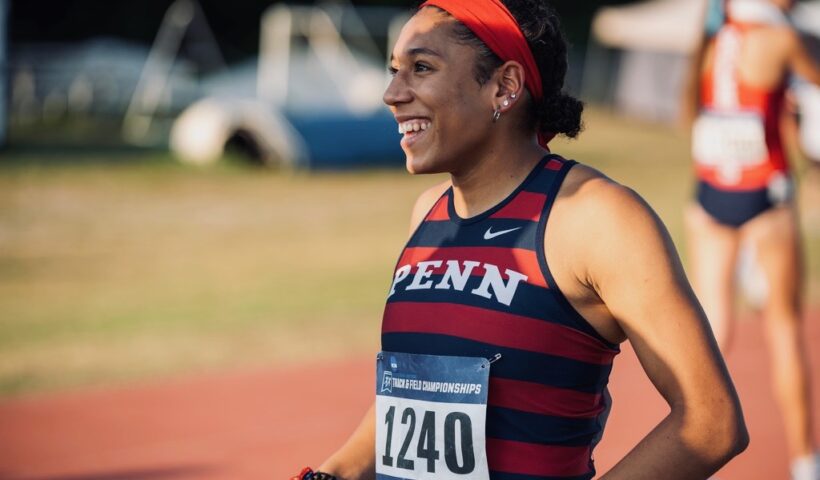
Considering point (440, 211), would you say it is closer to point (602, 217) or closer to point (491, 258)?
point (491, 258)

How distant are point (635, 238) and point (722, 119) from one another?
391 centimetres

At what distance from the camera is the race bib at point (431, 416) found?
2.31 metres

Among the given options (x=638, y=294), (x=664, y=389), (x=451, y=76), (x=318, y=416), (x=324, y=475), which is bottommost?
(x=318, y=416)

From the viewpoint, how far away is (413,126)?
248 centimetres

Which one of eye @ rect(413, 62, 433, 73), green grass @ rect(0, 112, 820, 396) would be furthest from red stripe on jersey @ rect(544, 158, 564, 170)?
green grass @ rect(0, 112, 820, 396)

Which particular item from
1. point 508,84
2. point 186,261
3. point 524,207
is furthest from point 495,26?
point 186,261

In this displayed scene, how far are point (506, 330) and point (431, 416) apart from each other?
265 millimetres

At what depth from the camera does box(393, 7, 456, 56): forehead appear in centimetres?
243

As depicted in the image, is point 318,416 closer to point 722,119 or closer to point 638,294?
point 722,119

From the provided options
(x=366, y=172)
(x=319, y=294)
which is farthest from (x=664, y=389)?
(x=366, y=172)

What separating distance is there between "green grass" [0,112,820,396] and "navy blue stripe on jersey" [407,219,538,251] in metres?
4.16

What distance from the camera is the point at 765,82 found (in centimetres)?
570

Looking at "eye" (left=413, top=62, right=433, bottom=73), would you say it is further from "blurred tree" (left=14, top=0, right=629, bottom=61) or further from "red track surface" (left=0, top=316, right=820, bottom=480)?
"blurred tree" (left=14, top=0, right=629, bottom=61)

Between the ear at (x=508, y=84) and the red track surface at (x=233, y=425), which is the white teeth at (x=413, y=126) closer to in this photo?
the ear at (x=508, y=84)
